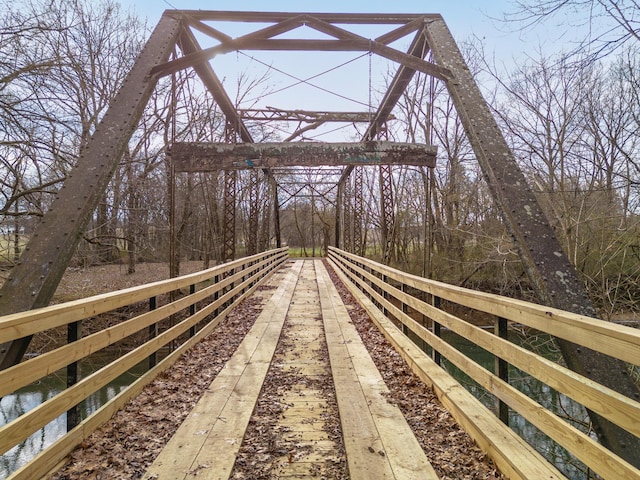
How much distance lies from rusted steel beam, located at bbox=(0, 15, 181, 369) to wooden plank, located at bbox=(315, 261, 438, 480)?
2.18 m

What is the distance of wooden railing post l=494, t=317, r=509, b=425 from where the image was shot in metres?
2.62

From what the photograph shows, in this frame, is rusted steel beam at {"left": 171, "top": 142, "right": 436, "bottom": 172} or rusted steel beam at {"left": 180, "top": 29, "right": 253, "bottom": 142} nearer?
rusted steel beam at {"left": 180, "top": 29, "right": 253, "bottom": 142}

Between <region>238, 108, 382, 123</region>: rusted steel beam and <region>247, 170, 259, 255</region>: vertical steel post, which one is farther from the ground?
<region>238, 108, 382, 123</region>: rusted steel beam

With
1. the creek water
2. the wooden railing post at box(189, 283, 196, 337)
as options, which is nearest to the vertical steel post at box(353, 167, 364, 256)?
the creek water

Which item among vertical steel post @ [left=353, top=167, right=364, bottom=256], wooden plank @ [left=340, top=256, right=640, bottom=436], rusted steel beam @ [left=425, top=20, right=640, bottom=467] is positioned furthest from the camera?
vertical steel post @ [left=353, top=167, right=364, bottom=256]

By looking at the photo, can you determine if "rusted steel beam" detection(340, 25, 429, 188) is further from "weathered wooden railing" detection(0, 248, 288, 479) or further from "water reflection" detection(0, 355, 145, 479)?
"water reflection" detection(0, 355, 145, 479)

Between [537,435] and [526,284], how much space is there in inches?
255

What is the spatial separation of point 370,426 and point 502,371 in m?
1.02

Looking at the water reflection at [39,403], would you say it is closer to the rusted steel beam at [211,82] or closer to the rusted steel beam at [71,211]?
the rusted steel beam at [71,211]

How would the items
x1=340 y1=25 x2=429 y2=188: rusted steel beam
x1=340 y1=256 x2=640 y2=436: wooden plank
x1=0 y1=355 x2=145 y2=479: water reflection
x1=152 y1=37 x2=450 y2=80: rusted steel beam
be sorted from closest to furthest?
A: 1. x1=340 y1=256 x2=640 y2=436: wooden plank
2. x1=152 y1=37 x2=450 y2=80: rusted steel beam
3. x1=340 y1=25 x2=429 y2=188: rusted steel beam
4. x1=0 y1=355 x2=145 y2=479: water reflection

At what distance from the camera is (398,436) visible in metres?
2.71

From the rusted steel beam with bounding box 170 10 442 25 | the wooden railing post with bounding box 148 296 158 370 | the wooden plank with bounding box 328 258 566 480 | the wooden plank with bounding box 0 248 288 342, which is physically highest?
the rusted steel beam with bounding box 170 10 442 25

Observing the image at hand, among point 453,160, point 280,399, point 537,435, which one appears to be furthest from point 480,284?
point 280,399

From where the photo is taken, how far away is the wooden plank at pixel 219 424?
231cm
